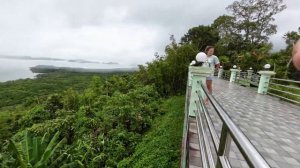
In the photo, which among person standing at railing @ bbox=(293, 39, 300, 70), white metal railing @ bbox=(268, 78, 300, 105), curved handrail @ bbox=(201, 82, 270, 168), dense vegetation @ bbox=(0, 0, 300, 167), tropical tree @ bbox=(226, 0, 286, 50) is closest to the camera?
person standing at railing @ bbox=(293, 39, 300, 70)

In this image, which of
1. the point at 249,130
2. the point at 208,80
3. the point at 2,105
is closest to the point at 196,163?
the point at 249,130

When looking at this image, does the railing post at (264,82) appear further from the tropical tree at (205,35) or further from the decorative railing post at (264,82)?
the tropical tree at (205,35)

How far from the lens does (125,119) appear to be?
9367mm

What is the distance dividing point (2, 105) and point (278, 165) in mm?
49275

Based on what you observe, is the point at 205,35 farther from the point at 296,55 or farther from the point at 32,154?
the point at 296,55

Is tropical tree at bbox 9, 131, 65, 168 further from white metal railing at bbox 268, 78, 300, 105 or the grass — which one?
white metal railing at bbox 268, 78, 300, 105

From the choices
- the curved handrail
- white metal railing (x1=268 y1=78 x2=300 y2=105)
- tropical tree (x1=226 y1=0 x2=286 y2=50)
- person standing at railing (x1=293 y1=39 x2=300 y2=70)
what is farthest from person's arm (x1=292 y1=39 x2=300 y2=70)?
tropical tree (x1=226 y1=0 x2=286 y2=50)

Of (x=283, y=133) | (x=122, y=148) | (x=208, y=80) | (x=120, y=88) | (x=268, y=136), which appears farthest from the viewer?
(x=120, y=88)

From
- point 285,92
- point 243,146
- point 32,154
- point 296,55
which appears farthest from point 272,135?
point 32,154

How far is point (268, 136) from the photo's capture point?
12.7ft

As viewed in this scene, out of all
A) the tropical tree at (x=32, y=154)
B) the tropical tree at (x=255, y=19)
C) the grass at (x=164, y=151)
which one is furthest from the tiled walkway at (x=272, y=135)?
the tropical tree at (x=255, y=19)

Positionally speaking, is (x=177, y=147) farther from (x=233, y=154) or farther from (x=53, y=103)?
(x=53, y=103)

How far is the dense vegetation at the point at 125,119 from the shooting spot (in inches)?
263

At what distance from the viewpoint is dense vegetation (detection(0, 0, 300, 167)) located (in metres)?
6.69
